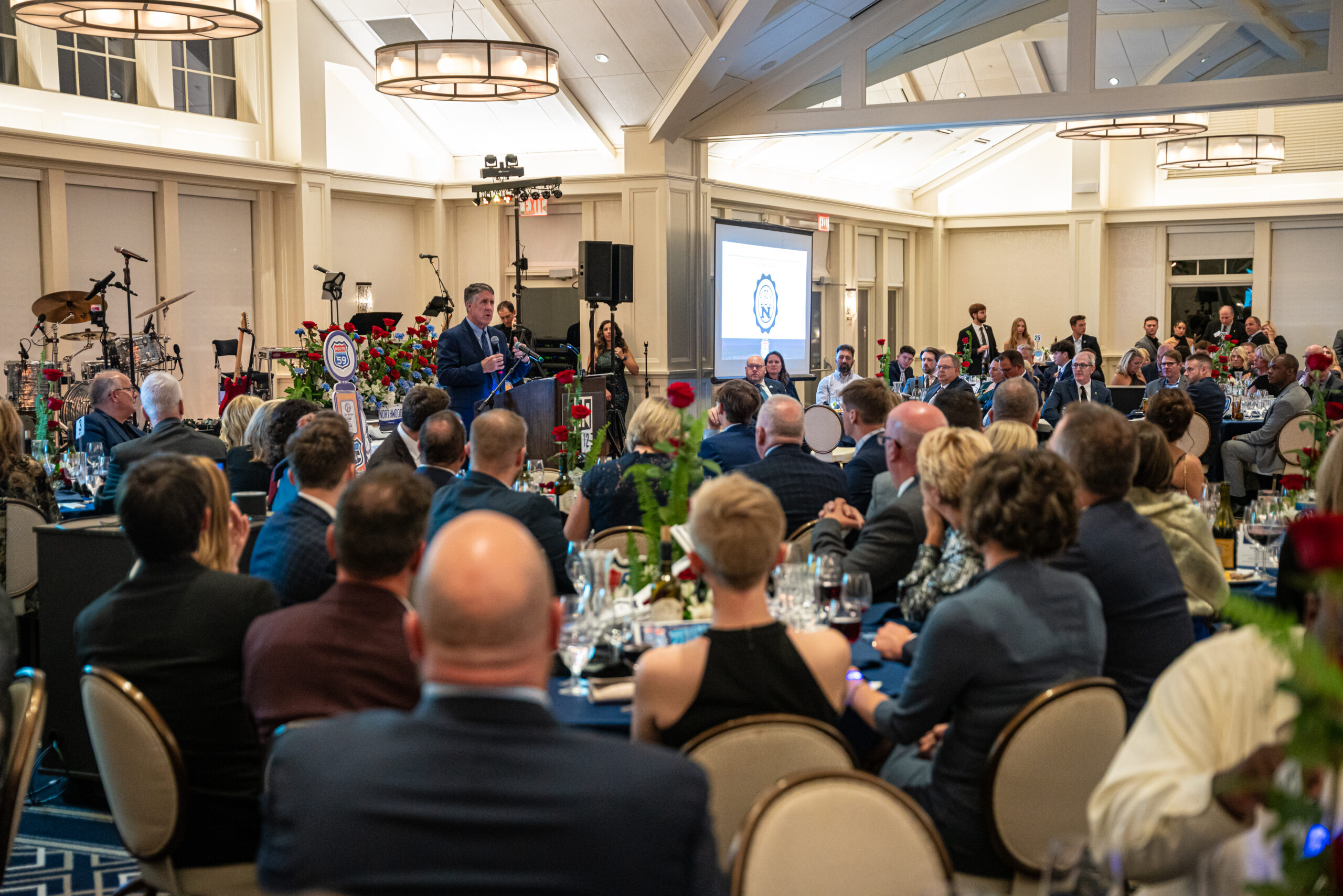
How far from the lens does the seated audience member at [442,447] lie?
465 cm

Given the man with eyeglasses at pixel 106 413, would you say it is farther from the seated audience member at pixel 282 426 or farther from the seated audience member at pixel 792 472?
the seated audience member at pixel 792 472

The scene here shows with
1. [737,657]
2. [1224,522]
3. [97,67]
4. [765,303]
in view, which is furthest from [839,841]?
[765,303]

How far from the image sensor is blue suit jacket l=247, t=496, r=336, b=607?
11.5ft

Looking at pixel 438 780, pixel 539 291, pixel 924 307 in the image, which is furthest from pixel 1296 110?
pixel 438 780

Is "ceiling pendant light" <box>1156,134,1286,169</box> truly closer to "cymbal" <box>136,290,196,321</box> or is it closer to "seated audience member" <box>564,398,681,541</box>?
"cymbal" <box>136,290,196,321</box>

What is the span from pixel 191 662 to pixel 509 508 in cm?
139

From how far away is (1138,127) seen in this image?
13945 mm

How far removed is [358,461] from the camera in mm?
6445

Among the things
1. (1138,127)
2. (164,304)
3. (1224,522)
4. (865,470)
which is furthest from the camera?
(1138,127)

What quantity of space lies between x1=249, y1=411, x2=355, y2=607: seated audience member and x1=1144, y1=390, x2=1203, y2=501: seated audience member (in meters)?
3.16

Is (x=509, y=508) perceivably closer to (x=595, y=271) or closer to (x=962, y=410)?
(x=962, y=410)

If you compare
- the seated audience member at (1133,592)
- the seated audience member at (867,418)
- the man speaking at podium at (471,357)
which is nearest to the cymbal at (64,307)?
the man speaking at podium at (471,357)

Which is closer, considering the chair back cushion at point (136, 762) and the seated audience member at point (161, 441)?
the chair back cushion at point (136, 762)

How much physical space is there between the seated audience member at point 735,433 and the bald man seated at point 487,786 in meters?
4.22
